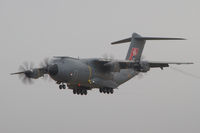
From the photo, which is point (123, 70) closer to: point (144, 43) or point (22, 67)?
point (144, 43)

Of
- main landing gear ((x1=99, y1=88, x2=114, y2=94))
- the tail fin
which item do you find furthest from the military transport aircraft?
the tail fin

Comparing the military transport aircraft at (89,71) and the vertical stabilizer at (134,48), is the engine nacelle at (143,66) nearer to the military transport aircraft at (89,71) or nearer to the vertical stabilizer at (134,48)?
the military transport aircraft at (89,71)

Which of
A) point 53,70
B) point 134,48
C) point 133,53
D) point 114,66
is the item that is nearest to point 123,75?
point 133,53

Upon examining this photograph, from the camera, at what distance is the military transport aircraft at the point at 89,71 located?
39966 mm

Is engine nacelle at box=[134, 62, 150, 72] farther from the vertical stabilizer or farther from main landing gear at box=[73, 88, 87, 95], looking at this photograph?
the vertical stabilizer

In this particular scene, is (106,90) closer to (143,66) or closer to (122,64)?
(122,64)

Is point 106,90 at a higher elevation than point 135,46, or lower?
lower

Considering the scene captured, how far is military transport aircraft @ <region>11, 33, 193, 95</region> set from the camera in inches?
1573

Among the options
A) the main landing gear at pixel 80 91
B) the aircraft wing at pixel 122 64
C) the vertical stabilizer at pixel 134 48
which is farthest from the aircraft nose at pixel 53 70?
the vertical stabilizer at pixel 134 48

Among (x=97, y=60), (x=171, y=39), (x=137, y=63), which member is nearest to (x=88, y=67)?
(x=97, y=60)

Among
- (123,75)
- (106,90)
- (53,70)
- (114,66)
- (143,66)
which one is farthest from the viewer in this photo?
(123,75)

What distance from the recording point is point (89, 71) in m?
42.0

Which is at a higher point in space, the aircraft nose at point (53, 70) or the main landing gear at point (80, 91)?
→ the aircraft nose at point (53, 70)

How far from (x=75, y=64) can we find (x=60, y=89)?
227 cm
